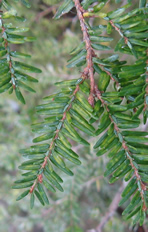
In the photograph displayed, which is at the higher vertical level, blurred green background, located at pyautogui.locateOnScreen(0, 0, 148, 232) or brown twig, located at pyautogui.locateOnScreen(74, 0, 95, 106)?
brown twig, located at pyautogui.locateOnScreen(74, 0, 95, 106)

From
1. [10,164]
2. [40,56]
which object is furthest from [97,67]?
[40,56]

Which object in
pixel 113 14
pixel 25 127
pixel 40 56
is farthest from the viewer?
pixel 40 56

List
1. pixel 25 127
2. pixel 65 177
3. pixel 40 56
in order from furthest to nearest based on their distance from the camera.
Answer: pixel 40 56 → pixel 25 127 → pixel 65 177

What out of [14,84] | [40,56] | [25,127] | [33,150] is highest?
[14,84]

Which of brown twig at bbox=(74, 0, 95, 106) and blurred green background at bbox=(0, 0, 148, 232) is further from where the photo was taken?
blurred green background at bbox=(0, 0, 148, 232)

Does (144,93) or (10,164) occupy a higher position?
(144,93)

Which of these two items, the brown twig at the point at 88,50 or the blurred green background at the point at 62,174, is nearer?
the brown twig at the point at 88,50

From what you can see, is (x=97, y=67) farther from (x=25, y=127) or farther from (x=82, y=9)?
(x=25, y=127)

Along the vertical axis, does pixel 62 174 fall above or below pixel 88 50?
below

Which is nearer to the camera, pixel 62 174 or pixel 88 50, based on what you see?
pixel 88 50

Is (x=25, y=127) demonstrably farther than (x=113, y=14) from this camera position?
Yes

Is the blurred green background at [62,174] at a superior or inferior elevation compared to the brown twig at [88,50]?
inferior
